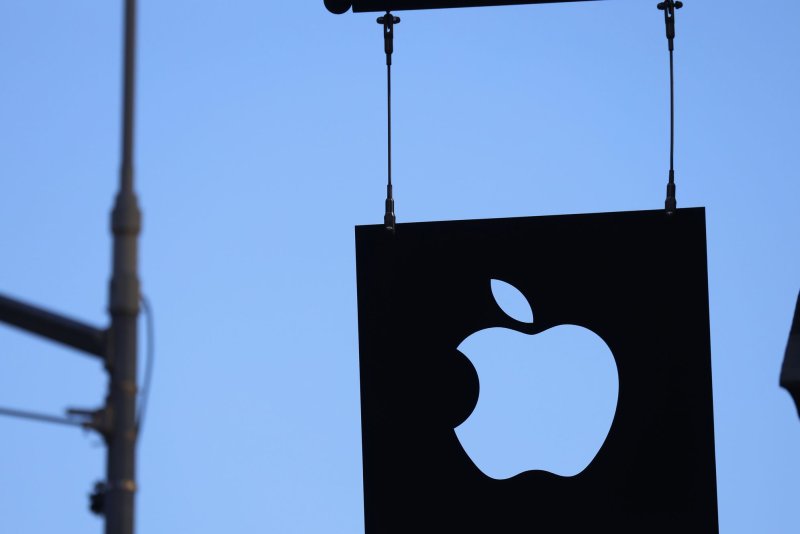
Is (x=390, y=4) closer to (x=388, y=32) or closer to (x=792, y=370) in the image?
(x=388, y=32)

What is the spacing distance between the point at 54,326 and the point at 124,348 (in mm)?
332

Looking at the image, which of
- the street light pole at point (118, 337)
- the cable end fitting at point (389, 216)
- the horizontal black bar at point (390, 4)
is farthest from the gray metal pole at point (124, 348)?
the horizontal black bar at point (390, 4)

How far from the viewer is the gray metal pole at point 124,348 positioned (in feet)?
25.7

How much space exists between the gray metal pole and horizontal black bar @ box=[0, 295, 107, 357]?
0.31 ft

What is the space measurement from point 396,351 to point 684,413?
64.3 inches

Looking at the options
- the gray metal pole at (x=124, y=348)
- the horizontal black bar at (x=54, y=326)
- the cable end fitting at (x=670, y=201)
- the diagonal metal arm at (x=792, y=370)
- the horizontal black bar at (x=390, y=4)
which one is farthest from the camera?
the horizontal black bar at (x=390, y=4)

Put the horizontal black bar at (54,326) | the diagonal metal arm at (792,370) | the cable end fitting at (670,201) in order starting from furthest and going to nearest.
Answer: the cable end fitting at (670,201), the diagonal metal arm at (792,370), the horizontal black bar at (54,326)

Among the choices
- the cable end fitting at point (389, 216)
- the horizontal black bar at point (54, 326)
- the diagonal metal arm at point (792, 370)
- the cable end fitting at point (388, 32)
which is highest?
the cable end fitting at point (388, 32)

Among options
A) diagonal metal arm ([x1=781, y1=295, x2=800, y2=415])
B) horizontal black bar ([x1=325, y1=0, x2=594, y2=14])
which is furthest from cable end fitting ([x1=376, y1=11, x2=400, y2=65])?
diagonal metal arm ([x1=781, y1=295, x2=800, y2=415])

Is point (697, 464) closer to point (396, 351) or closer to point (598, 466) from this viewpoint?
point (598, 466)

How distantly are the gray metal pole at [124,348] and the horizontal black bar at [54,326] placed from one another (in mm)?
96

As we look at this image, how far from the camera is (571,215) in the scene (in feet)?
35.0

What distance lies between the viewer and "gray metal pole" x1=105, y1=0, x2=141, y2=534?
7.82 meters

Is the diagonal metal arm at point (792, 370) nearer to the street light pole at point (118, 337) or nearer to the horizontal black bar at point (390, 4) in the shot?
the horizontal black bar at point (390, 4)
